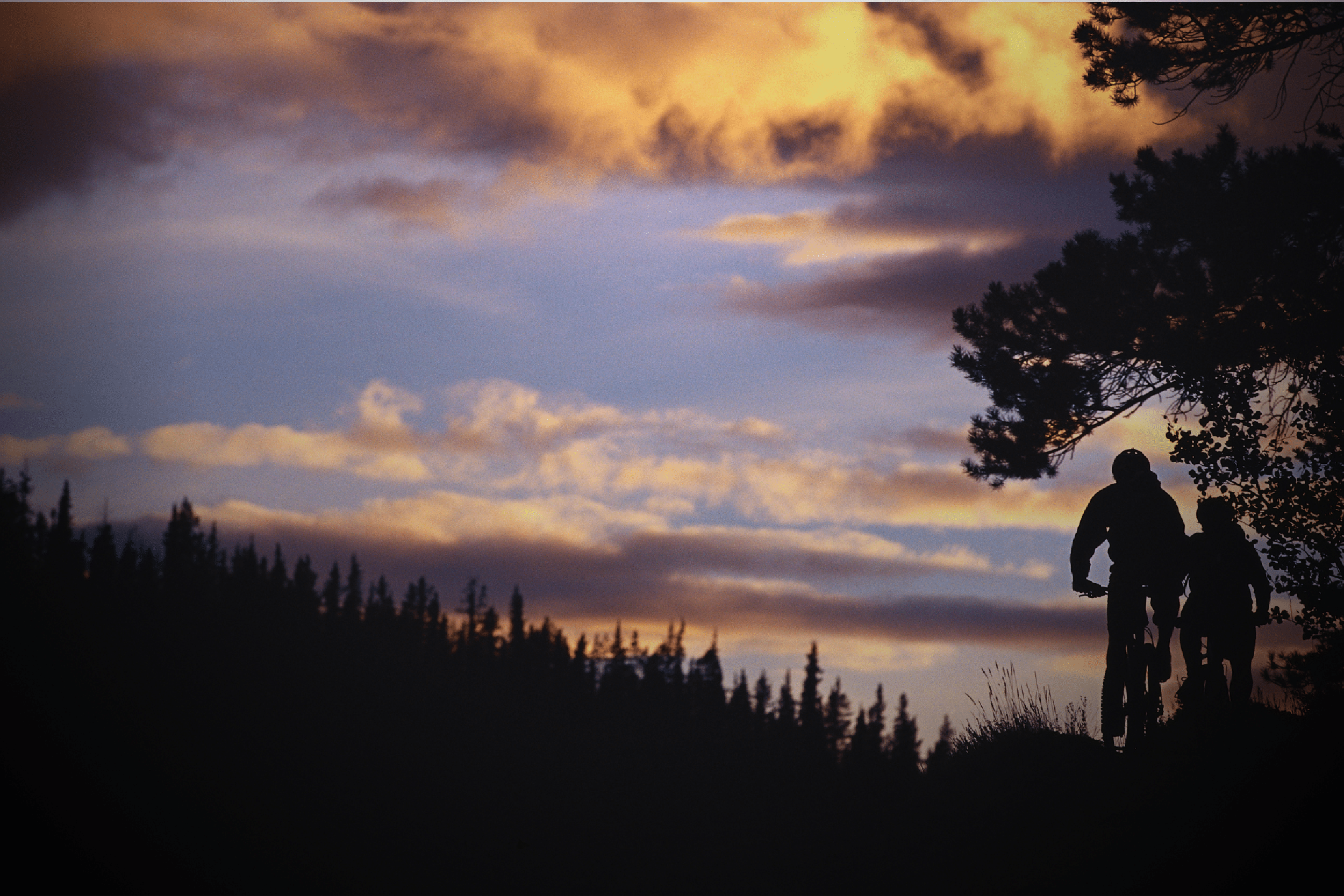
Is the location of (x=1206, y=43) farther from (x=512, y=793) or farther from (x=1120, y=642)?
(x=512, y=793)

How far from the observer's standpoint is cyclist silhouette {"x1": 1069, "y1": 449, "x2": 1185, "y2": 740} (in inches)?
488

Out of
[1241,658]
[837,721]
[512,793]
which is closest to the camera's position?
[1241,658]

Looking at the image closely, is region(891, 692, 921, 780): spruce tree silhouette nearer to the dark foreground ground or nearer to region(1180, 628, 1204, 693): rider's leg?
the dark foreground ground

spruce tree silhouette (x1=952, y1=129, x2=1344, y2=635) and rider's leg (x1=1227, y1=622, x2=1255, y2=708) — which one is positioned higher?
spruce tree silhouette (x1=952, y1=129, x2=1344, y2=635)

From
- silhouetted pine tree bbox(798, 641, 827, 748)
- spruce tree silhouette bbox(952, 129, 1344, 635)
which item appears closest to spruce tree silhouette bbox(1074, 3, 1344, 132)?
spruce tree silhouette bbox(952, 129, 1344, 635)

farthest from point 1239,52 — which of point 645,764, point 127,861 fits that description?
point 645,764

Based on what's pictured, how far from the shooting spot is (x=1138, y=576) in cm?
1246

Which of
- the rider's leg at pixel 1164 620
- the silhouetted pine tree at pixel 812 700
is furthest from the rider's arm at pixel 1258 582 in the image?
the silhouetted pine tree at pixel 812 700

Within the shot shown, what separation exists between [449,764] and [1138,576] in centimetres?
10627

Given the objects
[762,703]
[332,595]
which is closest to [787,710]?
[762,703]

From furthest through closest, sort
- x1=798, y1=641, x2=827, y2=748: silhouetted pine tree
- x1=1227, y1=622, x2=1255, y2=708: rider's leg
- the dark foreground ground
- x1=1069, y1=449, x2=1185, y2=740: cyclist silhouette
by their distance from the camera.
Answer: x1=798, y1=641, x2=827, y2=748: silhouetted pine tree
x1=1069, y1=449, x2=1185, y2=740: cyclist silhouette
x1=1227, y1=622, x2=1255, y2=708: rider's leg
the dark foreground ground

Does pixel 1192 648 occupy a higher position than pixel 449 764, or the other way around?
pixel 1192 648

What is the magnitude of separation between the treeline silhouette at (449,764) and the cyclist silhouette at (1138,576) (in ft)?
3.45

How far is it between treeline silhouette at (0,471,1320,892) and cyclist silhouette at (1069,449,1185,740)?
1.05 metres
